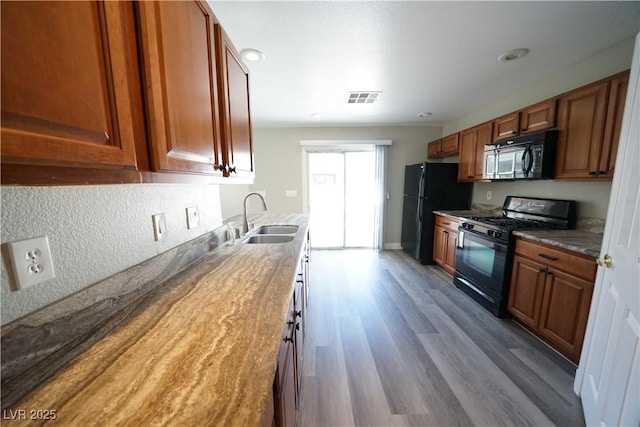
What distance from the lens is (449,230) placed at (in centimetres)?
321

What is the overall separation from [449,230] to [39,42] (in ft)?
12.2

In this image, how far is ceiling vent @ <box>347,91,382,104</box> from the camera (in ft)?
9.20

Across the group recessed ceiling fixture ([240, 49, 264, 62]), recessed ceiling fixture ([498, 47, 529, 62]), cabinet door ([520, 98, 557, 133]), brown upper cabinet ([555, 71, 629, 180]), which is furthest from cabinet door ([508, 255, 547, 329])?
recessed ceiling fixture ([240, 49, 264, 62])

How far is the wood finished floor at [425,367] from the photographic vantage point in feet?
4.49

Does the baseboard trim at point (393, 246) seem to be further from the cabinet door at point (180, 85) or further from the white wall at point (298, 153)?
the cabinet door at point (180, 85)

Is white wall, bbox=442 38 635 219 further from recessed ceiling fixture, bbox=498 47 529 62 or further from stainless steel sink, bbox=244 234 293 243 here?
stainless steel sink, bbox=244 234 293 243

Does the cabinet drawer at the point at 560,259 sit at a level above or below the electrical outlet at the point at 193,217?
below

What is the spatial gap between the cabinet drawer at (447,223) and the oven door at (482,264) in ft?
0.68

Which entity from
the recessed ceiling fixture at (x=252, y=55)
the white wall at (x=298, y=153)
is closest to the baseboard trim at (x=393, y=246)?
the white wall at (x=298, y=153)

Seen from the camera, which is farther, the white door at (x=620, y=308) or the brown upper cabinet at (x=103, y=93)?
the white door at (x=620, y=308)

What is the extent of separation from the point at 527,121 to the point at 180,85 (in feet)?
10.3

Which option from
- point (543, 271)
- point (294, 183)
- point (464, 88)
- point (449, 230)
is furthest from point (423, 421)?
point (294, 183)

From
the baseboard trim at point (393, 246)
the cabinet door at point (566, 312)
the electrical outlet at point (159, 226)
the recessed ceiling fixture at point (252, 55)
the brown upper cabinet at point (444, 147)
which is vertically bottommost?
the baseboard trim at point (393, 246)

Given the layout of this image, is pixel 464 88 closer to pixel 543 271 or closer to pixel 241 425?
pixel 543 271
